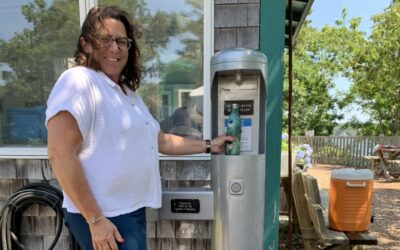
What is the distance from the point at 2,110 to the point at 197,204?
1504 millimetres

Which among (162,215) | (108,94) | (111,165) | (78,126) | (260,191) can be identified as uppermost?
(108,94)

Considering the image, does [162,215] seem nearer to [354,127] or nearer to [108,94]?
[108,94]

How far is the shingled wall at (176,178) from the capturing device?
6.48 ft

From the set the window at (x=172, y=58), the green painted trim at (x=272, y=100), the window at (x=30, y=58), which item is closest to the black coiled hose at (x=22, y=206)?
the window at (x=30, y=58)

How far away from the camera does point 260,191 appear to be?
1.50 meters

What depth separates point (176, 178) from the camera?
6.79 ft

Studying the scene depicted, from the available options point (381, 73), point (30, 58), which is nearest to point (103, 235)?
point (30, 58)

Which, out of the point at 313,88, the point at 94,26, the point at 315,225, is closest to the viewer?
the point at 94,26

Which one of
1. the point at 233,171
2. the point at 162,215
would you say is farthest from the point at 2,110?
the point at 233,171

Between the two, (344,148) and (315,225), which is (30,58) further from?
(344,148)

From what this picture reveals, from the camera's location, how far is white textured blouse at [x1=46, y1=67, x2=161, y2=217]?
110cm

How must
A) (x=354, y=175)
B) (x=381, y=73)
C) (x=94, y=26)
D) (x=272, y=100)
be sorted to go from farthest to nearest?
(x=381, y=73) < (x=354, y=175) < (x=272, y=100) < (x=94, y=26)

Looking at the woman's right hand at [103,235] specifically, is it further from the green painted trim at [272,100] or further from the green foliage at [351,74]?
the green foliage at [351,74]

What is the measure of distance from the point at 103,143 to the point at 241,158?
1.94ft
